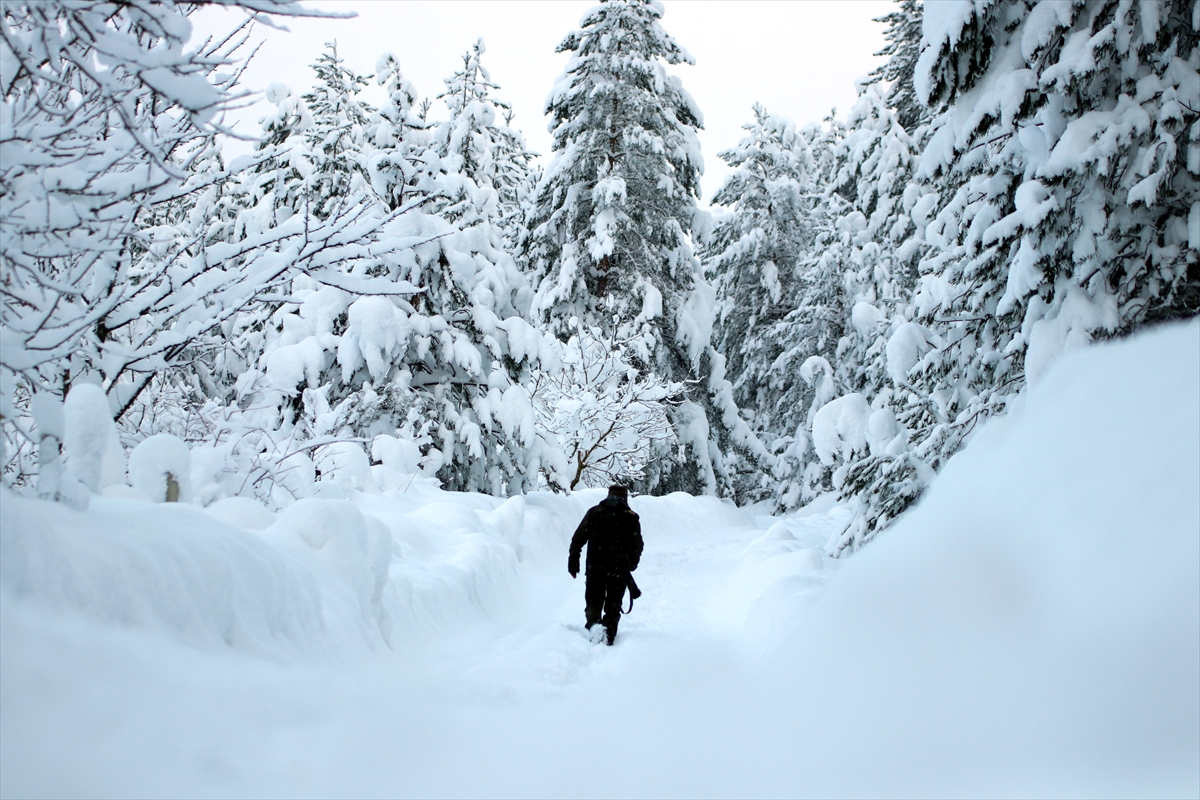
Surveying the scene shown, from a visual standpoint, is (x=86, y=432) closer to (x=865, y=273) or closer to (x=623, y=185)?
(x=623, y=185)

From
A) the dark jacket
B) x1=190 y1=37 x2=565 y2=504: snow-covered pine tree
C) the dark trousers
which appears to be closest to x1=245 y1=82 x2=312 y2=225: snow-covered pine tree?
x1=190 y1=37 x2=565 y2=504: snow-covered pine tree

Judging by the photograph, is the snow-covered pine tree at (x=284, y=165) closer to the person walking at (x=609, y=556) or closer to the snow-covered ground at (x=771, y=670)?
the person walking at (x=609, y=556)

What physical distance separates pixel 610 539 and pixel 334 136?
44.1 ft

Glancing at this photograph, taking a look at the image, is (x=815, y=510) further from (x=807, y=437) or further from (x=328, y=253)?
(x=328, y=253)

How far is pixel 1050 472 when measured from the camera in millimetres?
3250

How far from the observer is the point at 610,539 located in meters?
7.95

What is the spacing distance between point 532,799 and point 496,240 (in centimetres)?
1408

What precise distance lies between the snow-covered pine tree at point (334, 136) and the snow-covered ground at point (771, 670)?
853 cm

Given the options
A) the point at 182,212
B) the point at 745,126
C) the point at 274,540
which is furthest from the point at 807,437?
the point at 182,212

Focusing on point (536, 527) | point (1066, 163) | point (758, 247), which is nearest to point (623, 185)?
point (758, 247)

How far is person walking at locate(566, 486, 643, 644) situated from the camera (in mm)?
7633

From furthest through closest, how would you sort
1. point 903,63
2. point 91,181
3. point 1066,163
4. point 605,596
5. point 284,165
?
point 284,165, point 903,63, point 605,596, point 1066,163, point 91,181

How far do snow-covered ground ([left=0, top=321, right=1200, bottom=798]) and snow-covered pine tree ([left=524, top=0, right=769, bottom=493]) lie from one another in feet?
53.5

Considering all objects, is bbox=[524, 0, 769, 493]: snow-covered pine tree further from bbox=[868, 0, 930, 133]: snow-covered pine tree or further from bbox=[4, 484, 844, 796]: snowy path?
bbox=[4, 484, 844, 796]: snowy path
